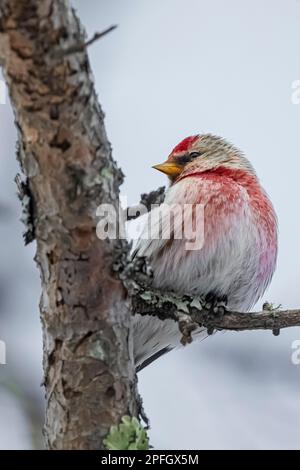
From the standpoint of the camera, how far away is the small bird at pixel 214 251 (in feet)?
11.4

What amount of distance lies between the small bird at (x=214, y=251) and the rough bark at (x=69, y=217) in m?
1.05

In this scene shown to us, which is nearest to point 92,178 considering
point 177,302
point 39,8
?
point 39,8

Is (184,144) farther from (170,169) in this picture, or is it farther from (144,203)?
(144,203)

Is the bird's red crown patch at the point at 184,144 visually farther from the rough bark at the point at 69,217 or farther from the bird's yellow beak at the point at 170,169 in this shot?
the rough bark at the point at 69,217

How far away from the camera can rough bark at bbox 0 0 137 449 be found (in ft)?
6.41

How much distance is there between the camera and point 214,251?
3.50 m

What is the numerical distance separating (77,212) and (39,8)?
573 mm

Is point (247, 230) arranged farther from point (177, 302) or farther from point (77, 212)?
point (77, 212)

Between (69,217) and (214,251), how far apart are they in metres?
1.44

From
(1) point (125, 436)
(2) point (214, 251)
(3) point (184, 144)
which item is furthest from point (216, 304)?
(3) point (184, 144)

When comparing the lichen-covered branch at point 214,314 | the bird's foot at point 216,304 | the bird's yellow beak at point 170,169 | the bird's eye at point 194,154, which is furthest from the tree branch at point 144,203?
the bird's eye at point 194,154

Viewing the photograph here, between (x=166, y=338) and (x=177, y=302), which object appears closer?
(x=177, y=302)

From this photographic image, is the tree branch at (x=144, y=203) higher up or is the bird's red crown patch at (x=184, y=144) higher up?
the bird's red crown patch at (x=184, y=144)

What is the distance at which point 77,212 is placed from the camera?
2158 millimetres
